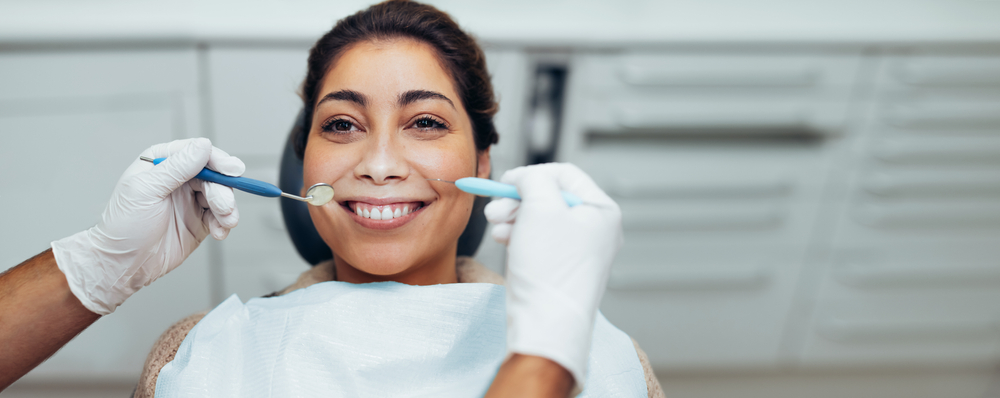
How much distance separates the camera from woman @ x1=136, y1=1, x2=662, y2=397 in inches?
34.0

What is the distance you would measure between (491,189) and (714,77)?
1.00m

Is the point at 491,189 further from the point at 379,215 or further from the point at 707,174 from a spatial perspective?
the point at 707,174

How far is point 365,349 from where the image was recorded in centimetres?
81

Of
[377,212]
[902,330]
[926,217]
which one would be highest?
[377,212]

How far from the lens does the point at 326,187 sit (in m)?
0.86

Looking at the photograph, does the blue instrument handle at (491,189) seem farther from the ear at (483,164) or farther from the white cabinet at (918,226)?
the white cabinet at (918,226)

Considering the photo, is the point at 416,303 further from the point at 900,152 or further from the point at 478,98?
the point at 900,152

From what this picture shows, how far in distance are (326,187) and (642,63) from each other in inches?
39.4

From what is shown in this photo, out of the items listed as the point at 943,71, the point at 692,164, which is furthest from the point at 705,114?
the point at 943,71

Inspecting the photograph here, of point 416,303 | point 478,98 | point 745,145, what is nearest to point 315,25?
point 478,98

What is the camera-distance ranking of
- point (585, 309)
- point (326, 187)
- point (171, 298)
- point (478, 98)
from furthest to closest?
point (171, 298) < point (478, 98) < point (326, 187) < point (585, 309)

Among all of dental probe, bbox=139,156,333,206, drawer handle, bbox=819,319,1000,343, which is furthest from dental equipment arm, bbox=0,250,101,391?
drawer handle, bbox=819,319,1000,343

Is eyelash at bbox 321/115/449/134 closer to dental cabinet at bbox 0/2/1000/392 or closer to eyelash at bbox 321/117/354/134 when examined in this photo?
eyelash at bbox 321/117/354/134

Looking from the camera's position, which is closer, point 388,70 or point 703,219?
point 388,70
